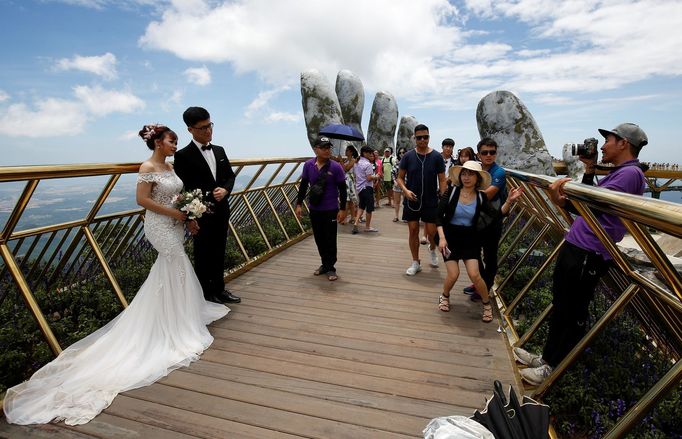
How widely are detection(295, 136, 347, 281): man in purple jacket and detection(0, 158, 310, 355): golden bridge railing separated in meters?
0.90

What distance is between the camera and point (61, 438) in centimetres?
204

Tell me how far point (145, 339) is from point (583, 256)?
3.12 meters

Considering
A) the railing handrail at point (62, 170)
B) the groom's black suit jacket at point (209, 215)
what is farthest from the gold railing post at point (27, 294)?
the groom's black suit jacket at point (209, 215)

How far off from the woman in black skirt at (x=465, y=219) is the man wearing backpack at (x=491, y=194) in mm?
139

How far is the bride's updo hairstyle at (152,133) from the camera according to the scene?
2.88 metres

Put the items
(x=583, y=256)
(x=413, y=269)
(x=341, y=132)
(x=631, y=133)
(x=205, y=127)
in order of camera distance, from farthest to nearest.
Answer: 1. (x=341, y=132)
2. (x=413, y=269)
3. (x=205, y=127)
4. (x=583, y=256)
5. (x=631, y=133)

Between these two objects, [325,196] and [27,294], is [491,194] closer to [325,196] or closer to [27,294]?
[325,196]

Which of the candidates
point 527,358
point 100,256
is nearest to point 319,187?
point 100,256

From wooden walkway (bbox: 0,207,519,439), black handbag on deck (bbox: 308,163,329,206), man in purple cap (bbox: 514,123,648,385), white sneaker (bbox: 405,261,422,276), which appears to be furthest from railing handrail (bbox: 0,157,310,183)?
white sneaker (bbox: 405,261,422,276)

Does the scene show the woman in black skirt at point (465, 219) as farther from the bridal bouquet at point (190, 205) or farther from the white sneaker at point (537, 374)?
the bridal bouquet at point (190, 205)

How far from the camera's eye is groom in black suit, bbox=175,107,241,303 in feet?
11.0

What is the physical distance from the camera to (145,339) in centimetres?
285

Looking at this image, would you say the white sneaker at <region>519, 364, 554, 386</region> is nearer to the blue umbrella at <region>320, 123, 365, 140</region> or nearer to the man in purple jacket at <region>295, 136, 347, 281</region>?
the man in purple jacket at <region>295, 136, 347, 281</region>

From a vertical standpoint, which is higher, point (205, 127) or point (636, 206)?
point (205, 127)
